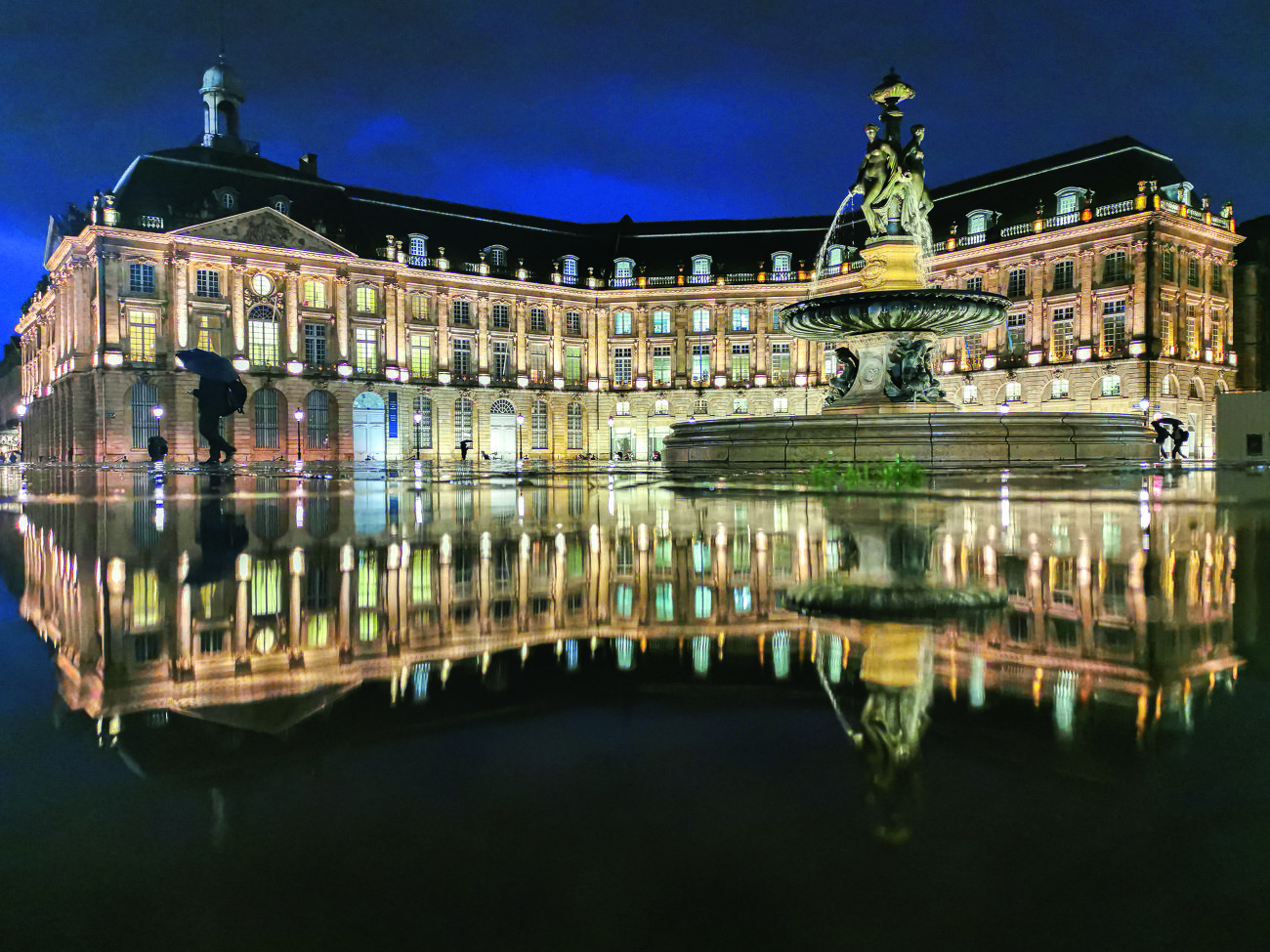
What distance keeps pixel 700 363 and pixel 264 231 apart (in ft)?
110

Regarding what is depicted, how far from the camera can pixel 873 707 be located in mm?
2502

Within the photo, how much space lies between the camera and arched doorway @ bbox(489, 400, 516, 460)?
73.2 metres

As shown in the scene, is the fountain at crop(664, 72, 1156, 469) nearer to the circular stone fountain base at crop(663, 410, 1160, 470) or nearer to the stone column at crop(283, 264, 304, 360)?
the circular stone fountain base at crop(663, 410, 1160, 470)

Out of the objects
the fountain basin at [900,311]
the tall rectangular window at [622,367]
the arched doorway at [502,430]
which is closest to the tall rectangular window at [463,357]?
the arched doorway at [502,430]

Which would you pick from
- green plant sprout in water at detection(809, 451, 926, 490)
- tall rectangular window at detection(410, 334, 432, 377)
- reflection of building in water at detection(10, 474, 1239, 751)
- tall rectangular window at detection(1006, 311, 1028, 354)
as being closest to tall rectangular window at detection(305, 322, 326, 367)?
tall rectangular window at detection(410, 334, 432, 377)

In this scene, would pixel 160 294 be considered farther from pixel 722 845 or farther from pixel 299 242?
pixel 722 845

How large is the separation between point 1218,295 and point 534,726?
6982 cm

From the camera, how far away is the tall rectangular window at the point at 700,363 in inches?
2945

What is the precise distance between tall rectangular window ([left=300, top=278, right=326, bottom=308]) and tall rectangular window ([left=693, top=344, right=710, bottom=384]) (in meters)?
28.5

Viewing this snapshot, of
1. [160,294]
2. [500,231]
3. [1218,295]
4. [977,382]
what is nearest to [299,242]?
[160,294]

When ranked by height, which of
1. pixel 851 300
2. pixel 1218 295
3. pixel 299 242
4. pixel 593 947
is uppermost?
pixel 299 242

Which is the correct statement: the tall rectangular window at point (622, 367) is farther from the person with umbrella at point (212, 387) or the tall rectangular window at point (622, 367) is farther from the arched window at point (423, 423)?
the person with umbrella at point (212, 387)

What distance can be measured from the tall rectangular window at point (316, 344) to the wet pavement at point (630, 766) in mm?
62667

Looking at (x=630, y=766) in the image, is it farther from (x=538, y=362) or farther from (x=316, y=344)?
(x=538, y=362)
